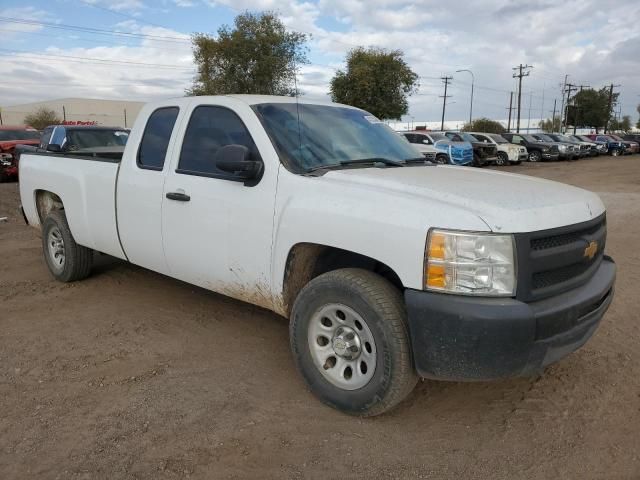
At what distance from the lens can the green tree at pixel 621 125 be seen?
11125 centimetres

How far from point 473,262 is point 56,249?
488cm

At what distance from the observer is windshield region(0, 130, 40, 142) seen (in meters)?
17.2

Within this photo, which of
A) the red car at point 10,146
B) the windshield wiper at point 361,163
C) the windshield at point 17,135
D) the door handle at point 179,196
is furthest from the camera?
the windshield at point 17,135

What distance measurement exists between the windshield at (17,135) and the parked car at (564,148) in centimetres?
2789

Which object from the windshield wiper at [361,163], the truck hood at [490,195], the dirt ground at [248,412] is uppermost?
the windshield wiper at [361,163]

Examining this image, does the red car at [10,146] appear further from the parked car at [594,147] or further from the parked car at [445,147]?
the parked car at [594,147]

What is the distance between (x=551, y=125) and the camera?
104188 mm

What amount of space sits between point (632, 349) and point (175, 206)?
3.57 meters

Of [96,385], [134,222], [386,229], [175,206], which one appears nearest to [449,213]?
[386,229]

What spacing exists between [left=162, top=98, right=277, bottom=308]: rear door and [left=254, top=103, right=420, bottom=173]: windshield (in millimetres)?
150

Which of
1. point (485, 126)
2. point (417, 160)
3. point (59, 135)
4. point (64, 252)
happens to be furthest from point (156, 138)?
point (485, 126)

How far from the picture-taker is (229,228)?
146 inches

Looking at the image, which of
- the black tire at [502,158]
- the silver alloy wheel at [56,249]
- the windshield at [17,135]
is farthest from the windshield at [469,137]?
the silver alloy wheel at [56,249]

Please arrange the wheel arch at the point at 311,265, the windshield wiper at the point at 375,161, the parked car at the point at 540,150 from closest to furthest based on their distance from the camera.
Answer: the wheel arch at the point at 311,265
the windshield wiper at the point at 375,161
the parked car at the point at 540,150
